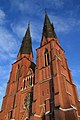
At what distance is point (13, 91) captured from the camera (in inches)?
1165

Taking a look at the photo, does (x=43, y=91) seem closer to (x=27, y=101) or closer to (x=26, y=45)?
(x=27, y=101)

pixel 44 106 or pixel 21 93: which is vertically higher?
pixel 21 93

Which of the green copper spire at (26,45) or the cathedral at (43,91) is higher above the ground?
the green copper spire at (26,45)

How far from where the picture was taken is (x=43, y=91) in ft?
79.8

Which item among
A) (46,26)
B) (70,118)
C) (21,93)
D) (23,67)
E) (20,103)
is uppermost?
(46,26)

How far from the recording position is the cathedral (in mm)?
20391

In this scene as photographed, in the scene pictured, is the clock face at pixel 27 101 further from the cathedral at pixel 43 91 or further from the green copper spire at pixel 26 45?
the green copper spire at pixel 26 45

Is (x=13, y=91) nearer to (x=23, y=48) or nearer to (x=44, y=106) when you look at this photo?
(x=44, y=106)

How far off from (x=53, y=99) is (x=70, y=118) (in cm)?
433

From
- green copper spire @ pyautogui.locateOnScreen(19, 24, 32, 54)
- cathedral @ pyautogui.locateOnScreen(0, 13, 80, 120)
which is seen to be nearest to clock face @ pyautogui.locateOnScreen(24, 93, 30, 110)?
cathedral @ pyautogui.locateOnScreen(0, 13, 80, 120)

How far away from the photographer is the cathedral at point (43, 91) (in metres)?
20.4

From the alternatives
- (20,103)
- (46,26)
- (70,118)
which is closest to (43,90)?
(20,103)

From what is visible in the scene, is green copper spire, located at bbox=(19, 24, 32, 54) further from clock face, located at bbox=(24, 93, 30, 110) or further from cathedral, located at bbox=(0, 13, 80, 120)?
clock face, located at bbox=(24, 93, 30, 110)

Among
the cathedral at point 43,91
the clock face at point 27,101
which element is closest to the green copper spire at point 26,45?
the cathedral at point 43,91
